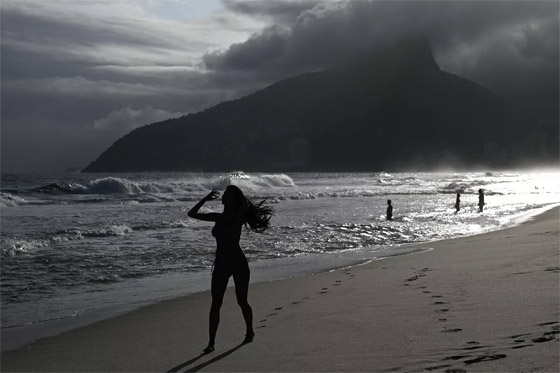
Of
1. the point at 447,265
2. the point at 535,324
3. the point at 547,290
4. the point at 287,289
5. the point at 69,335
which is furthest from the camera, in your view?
the point at 447,265

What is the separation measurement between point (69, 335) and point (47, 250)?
997 centimetres

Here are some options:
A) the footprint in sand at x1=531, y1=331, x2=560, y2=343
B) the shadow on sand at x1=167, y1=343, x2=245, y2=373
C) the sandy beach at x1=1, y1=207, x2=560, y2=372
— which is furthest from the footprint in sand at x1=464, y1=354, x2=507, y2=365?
the shadow on sand at x1=167, y1=343, x2=245, y2=373

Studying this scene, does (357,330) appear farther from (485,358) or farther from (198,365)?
(485,358)

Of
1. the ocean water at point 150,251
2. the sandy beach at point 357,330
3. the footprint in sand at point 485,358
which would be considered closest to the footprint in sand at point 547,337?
the sandy beach at point 357,330

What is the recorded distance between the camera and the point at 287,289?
11422 millimetres

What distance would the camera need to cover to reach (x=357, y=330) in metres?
7.32

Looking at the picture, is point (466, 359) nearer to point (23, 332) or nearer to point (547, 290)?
point (547, 290)

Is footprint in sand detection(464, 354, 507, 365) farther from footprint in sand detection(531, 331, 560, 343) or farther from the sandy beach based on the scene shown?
footprint in sand detection(531, 331, 560, 343)

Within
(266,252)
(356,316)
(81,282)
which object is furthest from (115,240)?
(356,316)

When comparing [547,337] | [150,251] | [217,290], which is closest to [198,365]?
[217,290]

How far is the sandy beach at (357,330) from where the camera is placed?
5.96 m

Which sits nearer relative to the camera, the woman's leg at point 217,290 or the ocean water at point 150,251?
the woman's leg at point 217,290

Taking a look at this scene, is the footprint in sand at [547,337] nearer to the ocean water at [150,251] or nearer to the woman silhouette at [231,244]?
the woman silhouette at [231,244]

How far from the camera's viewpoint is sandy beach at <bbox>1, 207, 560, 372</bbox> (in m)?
5.96
